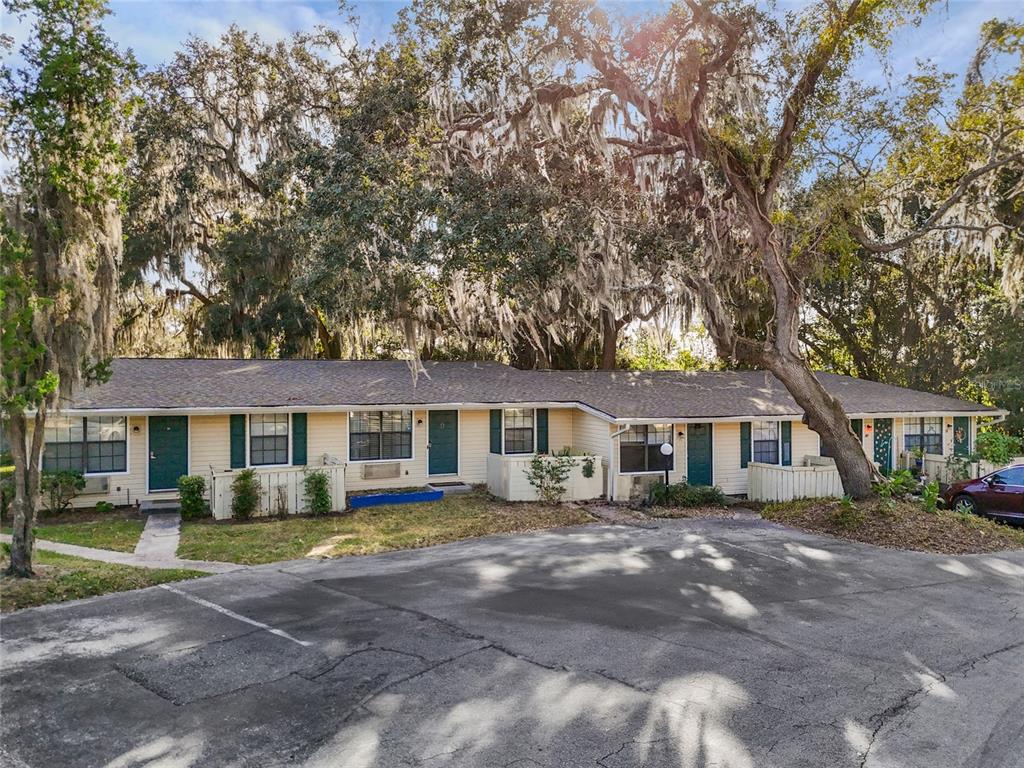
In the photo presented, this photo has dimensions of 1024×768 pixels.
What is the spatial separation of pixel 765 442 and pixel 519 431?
662 cm

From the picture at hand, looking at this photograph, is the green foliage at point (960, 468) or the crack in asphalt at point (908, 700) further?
the green foliage at point (960, 468)

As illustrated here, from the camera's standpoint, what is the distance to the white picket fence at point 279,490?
1463cm

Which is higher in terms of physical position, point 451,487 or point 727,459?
point 727,459

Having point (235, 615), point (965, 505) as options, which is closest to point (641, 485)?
point (965, 505)

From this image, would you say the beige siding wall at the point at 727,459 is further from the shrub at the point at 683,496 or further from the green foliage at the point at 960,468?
the green foliage at the point at 960,468

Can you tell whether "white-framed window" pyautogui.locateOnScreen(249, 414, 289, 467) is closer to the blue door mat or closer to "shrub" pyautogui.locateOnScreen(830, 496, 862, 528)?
the blue door mat

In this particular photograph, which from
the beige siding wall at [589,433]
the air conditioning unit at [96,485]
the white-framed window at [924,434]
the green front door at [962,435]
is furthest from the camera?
the green front door at [962,435]

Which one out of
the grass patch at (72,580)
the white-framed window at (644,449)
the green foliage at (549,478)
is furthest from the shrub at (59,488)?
the white-framed window at (644,449)

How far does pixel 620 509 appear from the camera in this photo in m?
16.3

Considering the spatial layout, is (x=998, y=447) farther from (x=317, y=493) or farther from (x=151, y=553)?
(x=151, y=553)

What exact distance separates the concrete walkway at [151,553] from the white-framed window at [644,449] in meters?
9.76

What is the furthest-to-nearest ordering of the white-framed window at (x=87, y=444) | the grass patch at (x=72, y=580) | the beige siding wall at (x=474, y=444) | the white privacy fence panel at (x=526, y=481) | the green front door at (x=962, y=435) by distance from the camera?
the green front door at (x=962, y=435), the beige siding wall at (x=474, y=444), the white privacy fence panel at (x=526, y=481), the white-framed window at (x=87, y=444), the grass patch at (x=72, y=580)

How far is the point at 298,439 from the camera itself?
1678 cm

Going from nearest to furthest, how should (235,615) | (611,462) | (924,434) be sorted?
(235,615)
(611,462)
(924,434)
